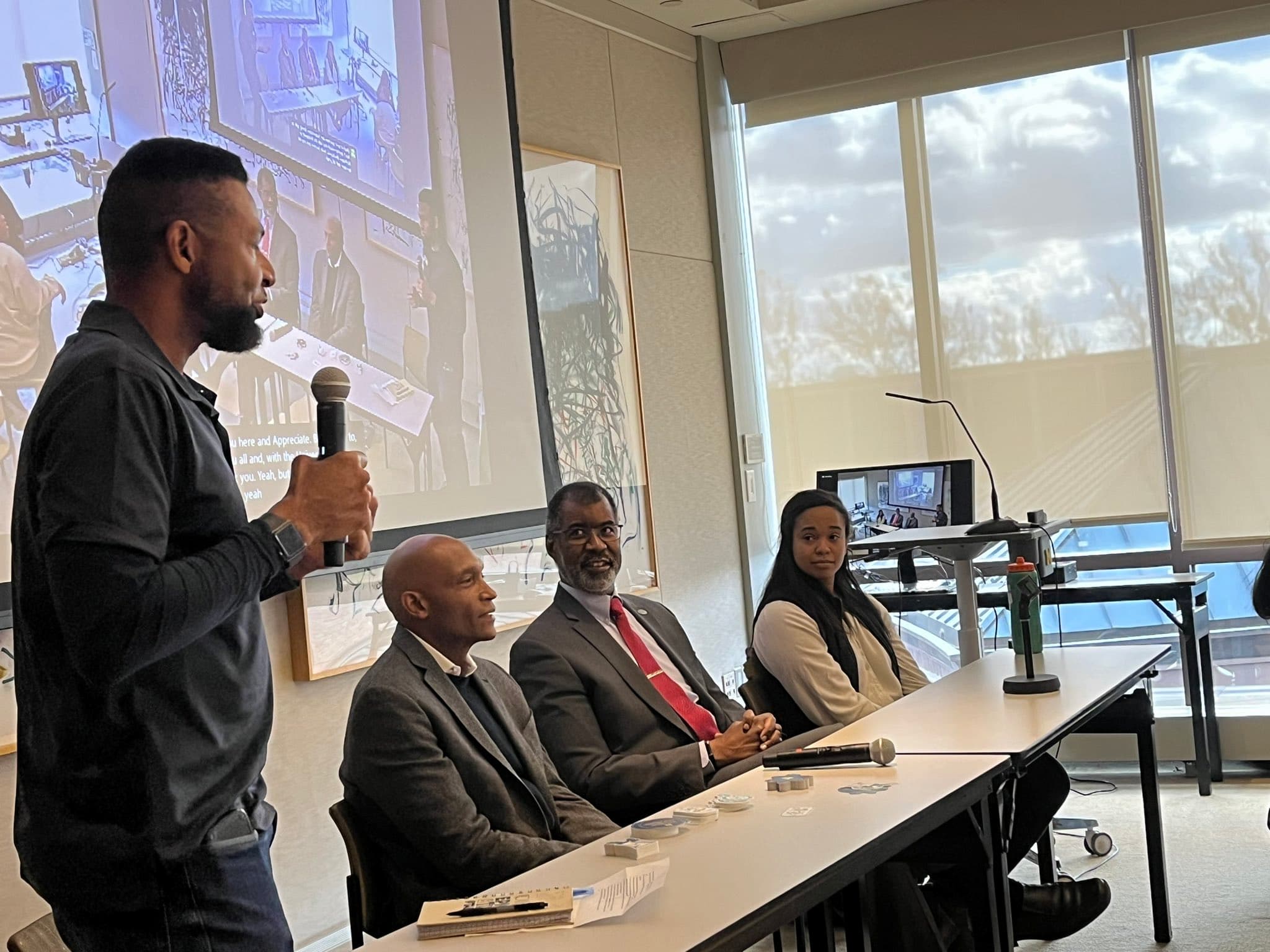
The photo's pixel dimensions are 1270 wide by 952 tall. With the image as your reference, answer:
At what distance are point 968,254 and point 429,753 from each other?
4222 millimetres

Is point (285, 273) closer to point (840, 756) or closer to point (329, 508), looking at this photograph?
point (840, 756)

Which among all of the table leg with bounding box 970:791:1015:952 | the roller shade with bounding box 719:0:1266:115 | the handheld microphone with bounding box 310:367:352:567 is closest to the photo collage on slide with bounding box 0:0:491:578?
the handheld microphone with bounding box 310:367:352:567

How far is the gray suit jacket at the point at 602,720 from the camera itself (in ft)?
10.9

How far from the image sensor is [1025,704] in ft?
11.0

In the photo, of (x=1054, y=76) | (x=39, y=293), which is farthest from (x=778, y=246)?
(x=39, y=293)

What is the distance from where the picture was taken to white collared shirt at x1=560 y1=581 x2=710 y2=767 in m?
3.71

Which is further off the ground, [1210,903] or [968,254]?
[968,254]

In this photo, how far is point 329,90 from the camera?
400 centimetres

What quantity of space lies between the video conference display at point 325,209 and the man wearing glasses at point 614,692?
70 centimetres

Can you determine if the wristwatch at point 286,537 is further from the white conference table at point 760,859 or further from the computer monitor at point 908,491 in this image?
the computer monitor at point 908,491

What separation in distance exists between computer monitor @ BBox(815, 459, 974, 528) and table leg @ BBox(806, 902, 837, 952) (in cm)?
292

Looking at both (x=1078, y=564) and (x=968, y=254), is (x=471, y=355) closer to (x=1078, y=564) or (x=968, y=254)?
(x=968, y=254)

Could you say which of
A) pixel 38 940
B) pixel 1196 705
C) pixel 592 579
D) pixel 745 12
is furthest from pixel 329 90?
pixel 1196 705

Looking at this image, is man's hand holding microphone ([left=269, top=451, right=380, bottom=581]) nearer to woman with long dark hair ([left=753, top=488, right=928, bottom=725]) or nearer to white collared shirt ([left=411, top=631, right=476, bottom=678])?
white collared shirt ([left=411, top=631, right=476, bottom=678])
